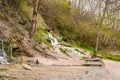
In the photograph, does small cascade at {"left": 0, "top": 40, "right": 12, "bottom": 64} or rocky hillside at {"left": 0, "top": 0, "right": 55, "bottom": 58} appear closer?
small cascade at {"left": 0, "top": 40, "right": 12, "bottom": 64}

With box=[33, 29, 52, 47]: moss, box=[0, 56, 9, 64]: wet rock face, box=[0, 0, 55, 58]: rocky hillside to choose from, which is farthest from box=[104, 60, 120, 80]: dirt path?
box=[33, 29, 52, 47]: moss

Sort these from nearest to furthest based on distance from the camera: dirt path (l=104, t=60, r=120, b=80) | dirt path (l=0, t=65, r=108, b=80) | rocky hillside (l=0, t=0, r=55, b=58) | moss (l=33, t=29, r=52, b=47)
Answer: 1. dirt path (l=0, t=65, r=108, b=80)
2. dirt path (l=104, t=60, r=120, b=80)
3. rocky hillside (l=0, t=0, r=55, b=58)
4. moss (l=33, t=29, r=52, b=47)

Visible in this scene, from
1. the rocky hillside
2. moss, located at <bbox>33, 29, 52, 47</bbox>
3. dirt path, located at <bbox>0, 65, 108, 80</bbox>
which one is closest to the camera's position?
dirt path, located at <bbox>0, 65, 108, 80</bbox>

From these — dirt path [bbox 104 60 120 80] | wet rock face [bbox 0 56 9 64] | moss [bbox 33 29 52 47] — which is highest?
moss [bbox 33 29 52 47]

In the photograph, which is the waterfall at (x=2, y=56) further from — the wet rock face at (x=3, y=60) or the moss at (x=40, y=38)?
the moss at (x=40, y=38)

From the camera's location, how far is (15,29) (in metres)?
23.3

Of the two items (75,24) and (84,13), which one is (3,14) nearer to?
(75,24)

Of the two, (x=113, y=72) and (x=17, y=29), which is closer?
(x=113, y=72)

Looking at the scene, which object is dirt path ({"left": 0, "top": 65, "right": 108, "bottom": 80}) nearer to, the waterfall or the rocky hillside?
the waterfall

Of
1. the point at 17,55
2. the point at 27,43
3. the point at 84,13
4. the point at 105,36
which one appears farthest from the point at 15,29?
the point at 84,13

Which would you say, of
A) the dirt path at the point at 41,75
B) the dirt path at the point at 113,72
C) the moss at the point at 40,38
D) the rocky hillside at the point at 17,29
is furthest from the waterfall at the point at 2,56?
the dirt path at the point at 113,72

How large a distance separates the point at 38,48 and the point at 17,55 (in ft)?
9.62

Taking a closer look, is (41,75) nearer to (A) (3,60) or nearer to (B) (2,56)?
(A) (3,60)

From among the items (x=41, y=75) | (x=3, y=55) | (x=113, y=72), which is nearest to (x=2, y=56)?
(x=3, y=55)
